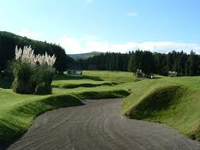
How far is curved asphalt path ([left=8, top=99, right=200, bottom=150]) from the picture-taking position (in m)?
19.4

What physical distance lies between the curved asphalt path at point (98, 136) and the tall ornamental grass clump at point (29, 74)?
2186cm

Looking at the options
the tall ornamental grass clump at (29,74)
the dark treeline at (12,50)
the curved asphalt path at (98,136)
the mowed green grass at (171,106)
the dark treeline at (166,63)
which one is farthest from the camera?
the dark treeline at (166,63)

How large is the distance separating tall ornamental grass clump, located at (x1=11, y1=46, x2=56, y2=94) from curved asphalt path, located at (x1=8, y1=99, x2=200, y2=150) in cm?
2186

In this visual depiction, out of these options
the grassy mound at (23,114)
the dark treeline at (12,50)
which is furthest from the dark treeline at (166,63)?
the grassy mound at (23,114)

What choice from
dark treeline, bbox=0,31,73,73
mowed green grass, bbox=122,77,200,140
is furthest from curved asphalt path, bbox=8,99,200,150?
dark treeline, bbox=0,31,73,73

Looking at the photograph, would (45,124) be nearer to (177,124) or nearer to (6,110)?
(6,110)

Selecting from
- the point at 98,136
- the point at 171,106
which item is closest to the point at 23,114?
the point at 98,136

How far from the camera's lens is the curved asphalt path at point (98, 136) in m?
19.4

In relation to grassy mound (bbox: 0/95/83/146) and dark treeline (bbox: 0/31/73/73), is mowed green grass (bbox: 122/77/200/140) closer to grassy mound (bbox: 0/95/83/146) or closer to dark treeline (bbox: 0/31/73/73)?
grassy mound (bbox: 0/95/83/146)

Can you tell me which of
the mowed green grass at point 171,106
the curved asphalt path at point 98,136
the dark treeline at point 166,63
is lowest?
the curved asphalt path at point 98,136

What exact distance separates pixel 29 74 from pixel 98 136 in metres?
30.8

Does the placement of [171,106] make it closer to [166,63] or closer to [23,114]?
[23,114]

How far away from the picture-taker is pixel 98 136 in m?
22.2

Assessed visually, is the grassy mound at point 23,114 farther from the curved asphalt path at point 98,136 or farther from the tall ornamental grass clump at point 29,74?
the tall ornamental grass clump at point 29,74
